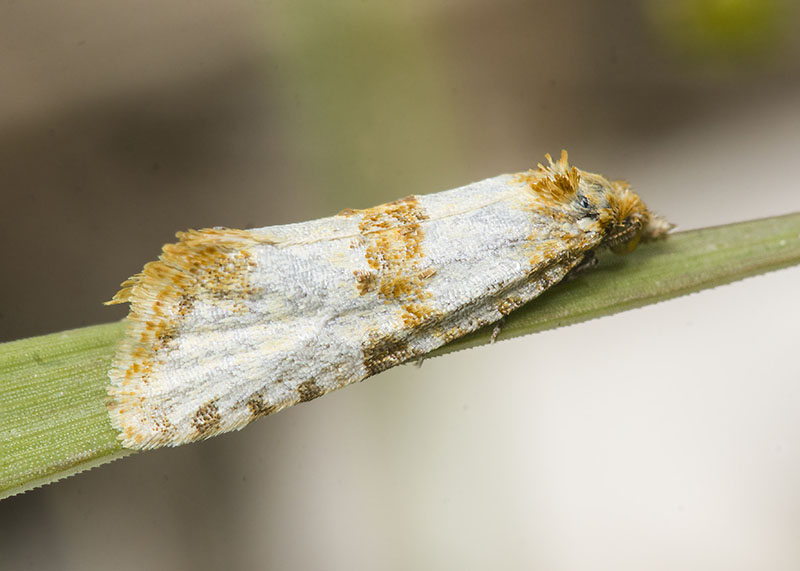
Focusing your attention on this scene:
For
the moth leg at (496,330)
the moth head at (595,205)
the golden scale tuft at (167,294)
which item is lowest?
the moth leg at (496,330)

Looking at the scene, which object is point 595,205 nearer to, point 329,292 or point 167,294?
point 329,292

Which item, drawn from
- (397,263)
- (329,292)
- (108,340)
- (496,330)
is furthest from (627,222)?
(108,340)

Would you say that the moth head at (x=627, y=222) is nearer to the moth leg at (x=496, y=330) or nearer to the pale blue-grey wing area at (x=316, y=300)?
the pale blue-grey wing area at (x=316, y=300)

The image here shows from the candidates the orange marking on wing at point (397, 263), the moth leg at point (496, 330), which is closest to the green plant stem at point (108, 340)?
the moth leg at point (496, 330)

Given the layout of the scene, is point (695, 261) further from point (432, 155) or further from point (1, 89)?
point (1, 89)

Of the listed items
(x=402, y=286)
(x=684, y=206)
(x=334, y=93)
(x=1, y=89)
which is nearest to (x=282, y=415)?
(x=402, y=286)

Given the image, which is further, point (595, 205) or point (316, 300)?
point (595, 205)
